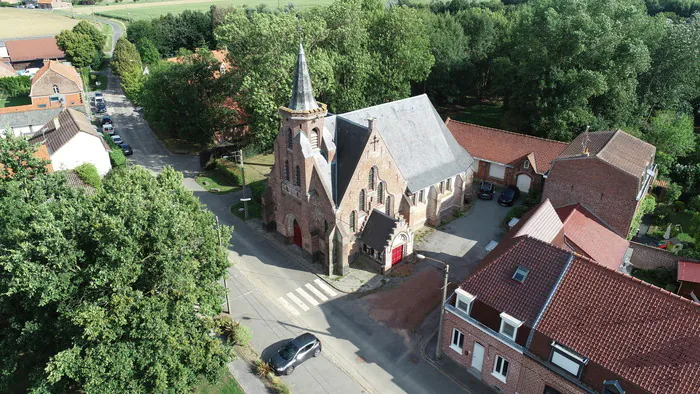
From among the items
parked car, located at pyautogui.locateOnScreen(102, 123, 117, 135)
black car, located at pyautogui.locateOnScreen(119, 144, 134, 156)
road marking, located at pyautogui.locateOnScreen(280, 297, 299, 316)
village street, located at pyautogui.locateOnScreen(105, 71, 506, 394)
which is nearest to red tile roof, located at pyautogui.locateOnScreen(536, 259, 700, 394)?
village street, located at pyautogui.locateOnScreen(105, 71, 506, 394)

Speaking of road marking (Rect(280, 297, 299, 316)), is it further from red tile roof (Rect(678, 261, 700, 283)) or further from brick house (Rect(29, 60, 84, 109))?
brick house (Rect(29, 60, 84, 109))

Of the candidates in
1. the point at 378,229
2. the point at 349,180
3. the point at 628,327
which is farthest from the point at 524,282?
the point at 349,180

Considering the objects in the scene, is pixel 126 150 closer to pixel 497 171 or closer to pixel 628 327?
pixel 497 171

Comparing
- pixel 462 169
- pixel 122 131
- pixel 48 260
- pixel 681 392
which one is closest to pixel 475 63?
pixel 462 169

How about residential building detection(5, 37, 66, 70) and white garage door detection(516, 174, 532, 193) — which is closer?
white garage door detection(516, 174, 532, 193)

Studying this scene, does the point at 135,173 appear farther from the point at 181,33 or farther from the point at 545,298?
the point at 181,33

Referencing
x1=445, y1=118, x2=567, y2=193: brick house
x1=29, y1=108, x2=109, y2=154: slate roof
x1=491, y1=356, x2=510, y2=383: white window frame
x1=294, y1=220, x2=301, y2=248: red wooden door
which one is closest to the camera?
x1=491, y1=356, x2=510, y2=383: white window frame
